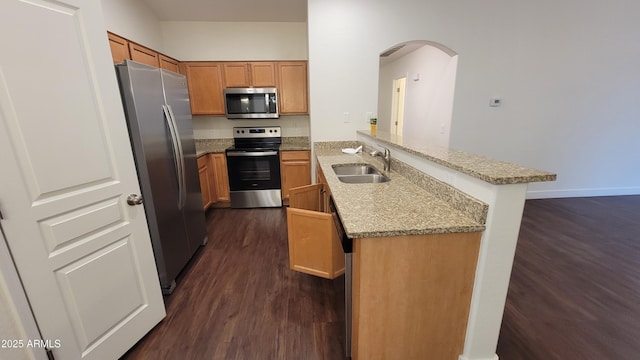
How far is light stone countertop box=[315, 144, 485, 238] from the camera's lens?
111 cm

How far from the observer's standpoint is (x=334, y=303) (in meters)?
1.89

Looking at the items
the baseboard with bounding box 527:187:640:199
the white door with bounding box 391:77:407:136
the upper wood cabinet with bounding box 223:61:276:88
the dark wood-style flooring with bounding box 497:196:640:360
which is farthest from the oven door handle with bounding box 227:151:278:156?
the white door with bounding box 391:77:407:136

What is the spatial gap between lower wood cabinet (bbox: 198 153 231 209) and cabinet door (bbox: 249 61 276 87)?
1175 mm

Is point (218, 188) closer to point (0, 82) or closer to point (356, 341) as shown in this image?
point (0, 82)

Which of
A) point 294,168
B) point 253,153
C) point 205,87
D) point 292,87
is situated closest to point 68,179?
point 253,153

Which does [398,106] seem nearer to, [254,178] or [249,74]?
[249,74]

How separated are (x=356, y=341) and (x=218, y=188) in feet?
10.2

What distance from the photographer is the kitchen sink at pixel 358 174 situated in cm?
221

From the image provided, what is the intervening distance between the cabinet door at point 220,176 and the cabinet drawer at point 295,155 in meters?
0.85

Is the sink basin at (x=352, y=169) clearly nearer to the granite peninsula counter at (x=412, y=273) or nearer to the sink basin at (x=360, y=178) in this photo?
the sink basin at (x=360, y=178)

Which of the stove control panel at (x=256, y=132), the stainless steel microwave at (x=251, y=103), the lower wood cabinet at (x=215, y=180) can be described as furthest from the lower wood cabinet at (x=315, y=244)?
the stove control panel at (x=256, y=132)

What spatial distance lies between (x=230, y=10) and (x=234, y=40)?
49cm

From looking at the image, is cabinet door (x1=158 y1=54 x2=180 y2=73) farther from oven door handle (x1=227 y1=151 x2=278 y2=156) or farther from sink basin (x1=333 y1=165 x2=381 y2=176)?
sink basin (x1=333 y1=165 x2=381 y2=176)

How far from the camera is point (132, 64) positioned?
65.6 inches
